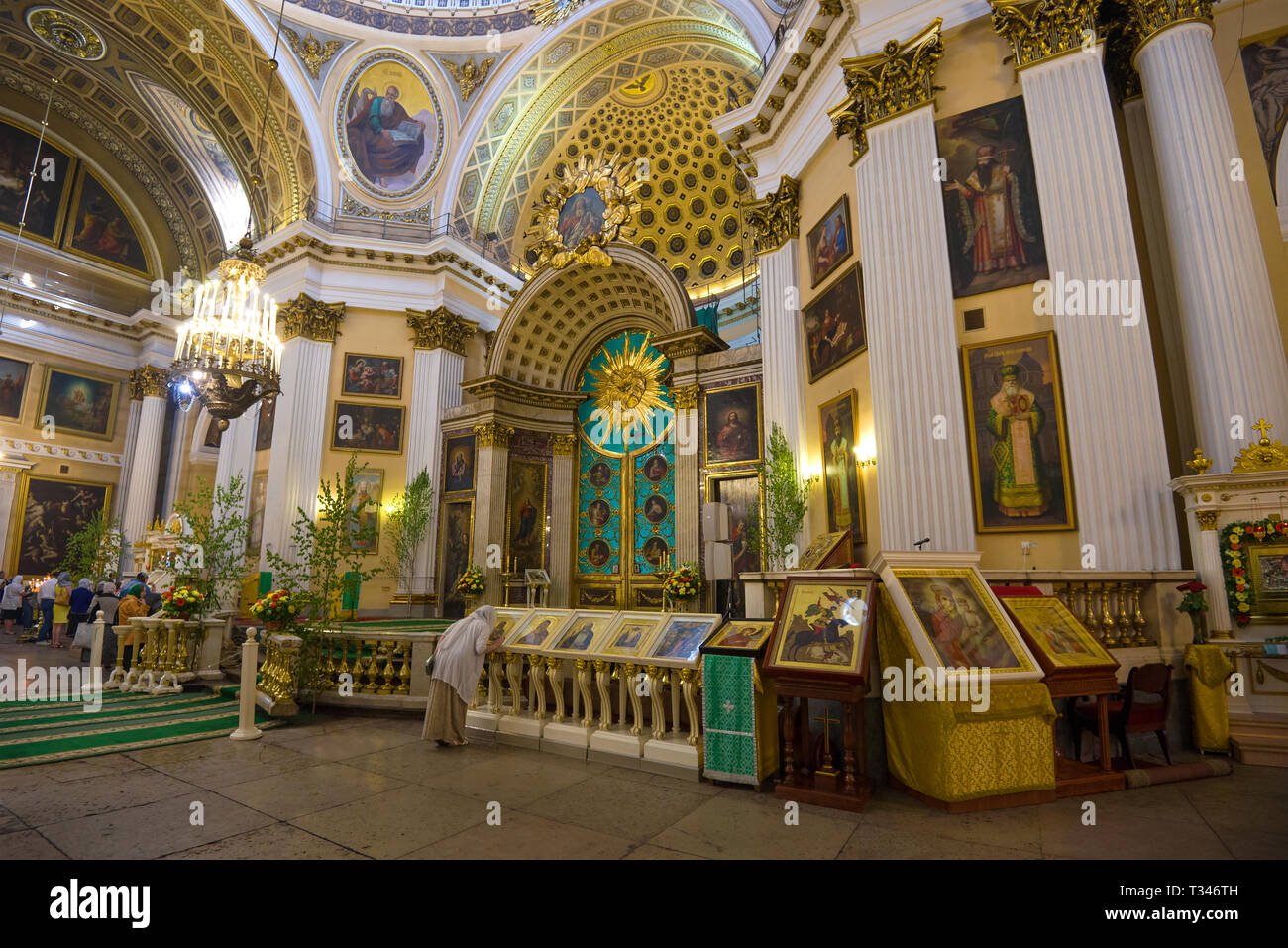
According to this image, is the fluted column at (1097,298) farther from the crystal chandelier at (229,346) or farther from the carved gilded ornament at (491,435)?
the carved gilded ornament at (491,435)

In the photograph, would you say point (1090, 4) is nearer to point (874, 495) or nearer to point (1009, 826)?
point (874, 495)

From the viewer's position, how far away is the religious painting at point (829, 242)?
29.8 ft

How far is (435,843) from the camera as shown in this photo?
126 inches

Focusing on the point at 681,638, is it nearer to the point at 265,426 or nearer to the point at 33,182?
the point at 265,426

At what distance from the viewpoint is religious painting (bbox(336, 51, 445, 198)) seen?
53.6 feet

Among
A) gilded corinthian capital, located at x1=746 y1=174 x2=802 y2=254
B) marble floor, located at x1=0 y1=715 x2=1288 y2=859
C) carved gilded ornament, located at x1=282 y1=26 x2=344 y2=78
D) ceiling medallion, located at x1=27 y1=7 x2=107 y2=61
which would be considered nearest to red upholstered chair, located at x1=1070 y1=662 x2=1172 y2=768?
marble floor, located at x1=0 y1=715 x2=1288 y2=859

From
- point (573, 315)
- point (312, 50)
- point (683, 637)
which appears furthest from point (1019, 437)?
point (312, 50)

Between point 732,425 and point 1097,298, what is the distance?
21.6 feet

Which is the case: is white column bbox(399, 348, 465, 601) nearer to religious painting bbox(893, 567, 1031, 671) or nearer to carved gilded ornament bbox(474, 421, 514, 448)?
carved gilded ornament bbox(474, 421, 514, 448)

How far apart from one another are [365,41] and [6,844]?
62.5 feet

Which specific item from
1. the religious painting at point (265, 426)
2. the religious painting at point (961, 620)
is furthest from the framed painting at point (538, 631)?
the religious painting at point (265, 426)

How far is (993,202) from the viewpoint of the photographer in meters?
7.43

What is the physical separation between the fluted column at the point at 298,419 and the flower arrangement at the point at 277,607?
8.05m
